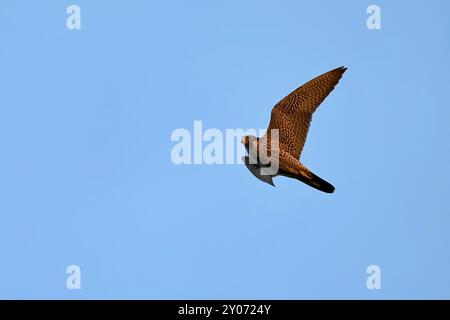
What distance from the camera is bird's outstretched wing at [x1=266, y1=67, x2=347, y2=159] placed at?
1962 centimetres

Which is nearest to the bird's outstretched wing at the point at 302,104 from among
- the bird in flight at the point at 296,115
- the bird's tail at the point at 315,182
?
the bird in flight at the point at 296,115

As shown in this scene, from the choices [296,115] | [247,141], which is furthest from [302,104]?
[247,141]

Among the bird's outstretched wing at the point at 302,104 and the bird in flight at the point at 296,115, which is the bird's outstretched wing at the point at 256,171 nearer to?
the bird in flight at the point at 296,115

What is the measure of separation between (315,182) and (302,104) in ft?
5.82

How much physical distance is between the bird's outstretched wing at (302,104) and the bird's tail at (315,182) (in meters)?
1.10

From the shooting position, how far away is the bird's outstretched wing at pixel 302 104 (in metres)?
19.6

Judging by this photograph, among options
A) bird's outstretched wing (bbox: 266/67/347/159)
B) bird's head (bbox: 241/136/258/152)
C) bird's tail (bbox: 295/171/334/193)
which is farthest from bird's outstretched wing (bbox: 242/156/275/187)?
bird's outstretched wing (bbox: 266/67/347/159)

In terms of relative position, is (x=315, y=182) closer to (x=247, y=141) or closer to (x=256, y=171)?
(x=256, y=171)

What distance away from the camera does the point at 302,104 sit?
776 inches
